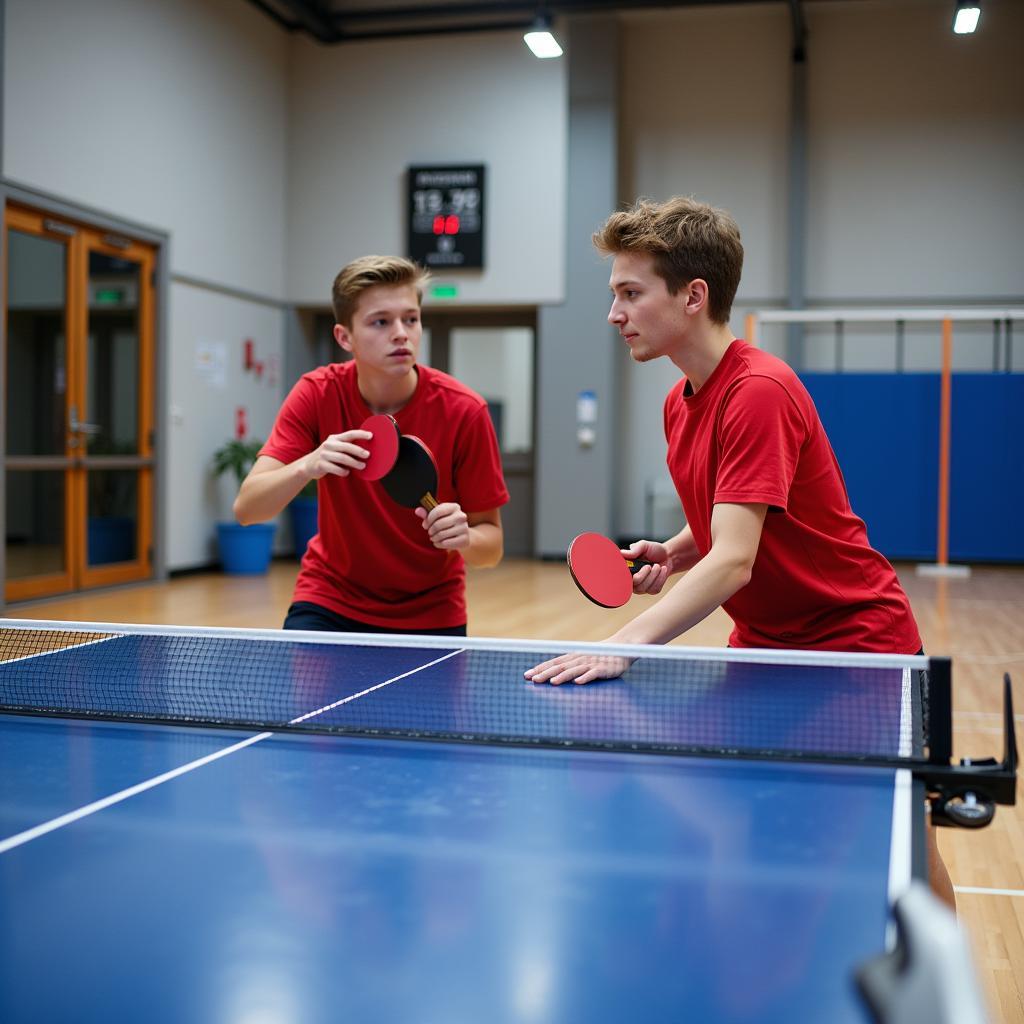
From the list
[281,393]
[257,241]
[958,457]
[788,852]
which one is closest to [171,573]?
[281,393]

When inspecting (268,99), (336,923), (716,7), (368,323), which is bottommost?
(336,923)

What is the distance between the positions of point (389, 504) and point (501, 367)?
9.98 metres

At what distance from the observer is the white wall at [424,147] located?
1205cm

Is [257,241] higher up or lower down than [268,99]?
lower down

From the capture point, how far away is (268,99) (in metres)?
12.0

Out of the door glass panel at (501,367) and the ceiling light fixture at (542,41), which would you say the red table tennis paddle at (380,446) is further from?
the door glass panel at (501,367)

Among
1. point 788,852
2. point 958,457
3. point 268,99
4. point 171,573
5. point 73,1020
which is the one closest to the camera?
point 73,1020

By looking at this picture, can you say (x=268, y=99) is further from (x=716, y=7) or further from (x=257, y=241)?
(x=716, y=7)

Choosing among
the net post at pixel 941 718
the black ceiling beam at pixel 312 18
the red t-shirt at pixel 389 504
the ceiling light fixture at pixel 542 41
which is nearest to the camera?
the net post at pixel 941 718

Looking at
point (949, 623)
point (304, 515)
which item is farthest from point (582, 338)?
point (949, 623)

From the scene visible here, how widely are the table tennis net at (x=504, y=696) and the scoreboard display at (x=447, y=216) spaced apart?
10.0 metres

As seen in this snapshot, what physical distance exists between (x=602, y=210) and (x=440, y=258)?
1.72 meters

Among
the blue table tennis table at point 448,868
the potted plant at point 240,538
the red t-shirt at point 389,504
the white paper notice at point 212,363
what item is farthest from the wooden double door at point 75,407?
the blue table tennis table at point 448,868

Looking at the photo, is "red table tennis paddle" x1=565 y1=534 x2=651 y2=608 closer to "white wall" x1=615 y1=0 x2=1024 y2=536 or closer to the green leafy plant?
the green leafy plant
